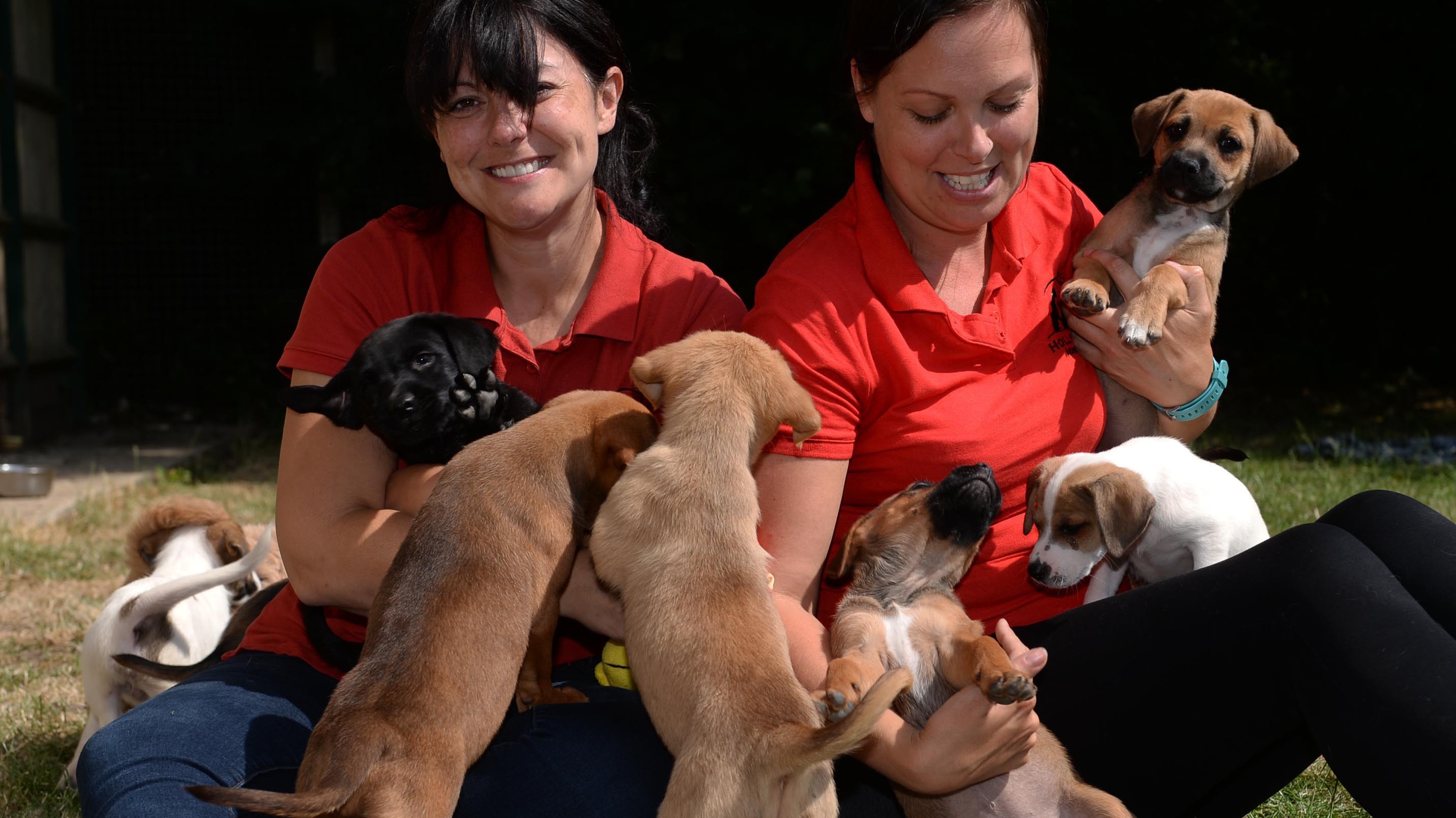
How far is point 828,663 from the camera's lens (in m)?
2.88

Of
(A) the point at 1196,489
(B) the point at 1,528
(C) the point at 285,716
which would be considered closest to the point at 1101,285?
(A) the point at 1196,489

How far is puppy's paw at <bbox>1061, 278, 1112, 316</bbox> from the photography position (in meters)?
3.38

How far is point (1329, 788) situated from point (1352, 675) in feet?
4.41

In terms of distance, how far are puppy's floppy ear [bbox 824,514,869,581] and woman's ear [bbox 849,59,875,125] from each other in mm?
1052

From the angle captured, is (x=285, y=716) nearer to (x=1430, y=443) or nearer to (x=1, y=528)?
(x=1, y=528)

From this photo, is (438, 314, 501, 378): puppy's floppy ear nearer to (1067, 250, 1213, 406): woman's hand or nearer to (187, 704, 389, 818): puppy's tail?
(187, 704, 389, 818): puppy's tail

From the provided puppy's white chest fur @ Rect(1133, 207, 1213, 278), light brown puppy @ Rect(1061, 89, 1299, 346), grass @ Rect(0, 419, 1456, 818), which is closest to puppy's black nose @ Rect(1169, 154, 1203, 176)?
light brown puppy @ Rect(1061, 89, 1299, 346)

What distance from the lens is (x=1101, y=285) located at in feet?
11.4

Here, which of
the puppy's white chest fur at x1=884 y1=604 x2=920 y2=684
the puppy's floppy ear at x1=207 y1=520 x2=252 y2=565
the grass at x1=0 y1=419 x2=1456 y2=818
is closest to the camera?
the puppy's white chest fur at x1=884 y1=604 x2=920 y2=684

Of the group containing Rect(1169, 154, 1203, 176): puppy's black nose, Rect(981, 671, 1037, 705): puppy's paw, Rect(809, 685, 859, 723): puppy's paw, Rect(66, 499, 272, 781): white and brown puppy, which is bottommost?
Rect(66, 499, 272, 781): white and brown puppy

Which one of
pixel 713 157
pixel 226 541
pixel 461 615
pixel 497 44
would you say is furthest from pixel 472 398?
pixel 713 157

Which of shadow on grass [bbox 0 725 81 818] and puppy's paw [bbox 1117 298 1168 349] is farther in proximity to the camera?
shadow on grass [bbox 0 725 81 818]

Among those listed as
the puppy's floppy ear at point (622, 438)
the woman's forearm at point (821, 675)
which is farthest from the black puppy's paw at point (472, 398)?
the woman's forearm at point (821, 675)

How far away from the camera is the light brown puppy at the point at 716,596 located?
2371mm
